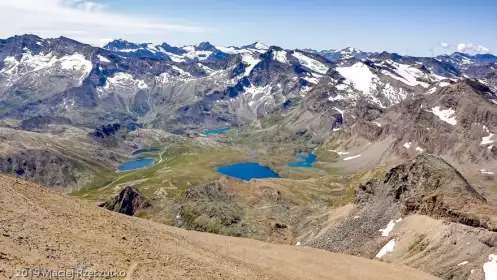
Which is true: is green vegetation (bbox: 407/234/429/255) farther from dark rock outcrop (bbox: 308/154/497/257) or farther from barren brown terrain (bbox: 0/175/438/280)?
barren brown terrain (bbox: 0/175/438/280)

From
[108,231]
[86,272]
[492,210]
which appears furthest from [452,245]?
[86,272]

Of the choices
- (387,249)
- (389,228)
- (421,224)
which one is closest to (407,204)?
(389,228)

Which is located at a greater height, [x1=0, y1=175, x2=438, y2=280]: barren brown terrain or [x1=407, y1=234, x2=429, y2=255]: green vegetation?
[x1=0, y1=175, x2=438, y2=280]: barren brown terrain

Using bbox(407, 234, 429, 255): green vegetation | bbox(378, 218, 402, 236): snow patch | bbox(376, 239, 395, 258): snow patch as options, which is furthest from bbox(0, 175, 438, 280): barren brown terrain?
bbox(378, 218, 402, 236): snow patch

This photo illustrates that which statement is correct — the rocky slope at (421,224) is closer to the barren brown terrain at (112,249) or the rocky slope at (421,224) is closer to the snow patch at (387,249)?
the snow patch at (387,249)

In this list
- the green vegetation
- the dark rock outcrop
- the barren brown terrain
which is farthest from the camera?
the dark rock outcrop

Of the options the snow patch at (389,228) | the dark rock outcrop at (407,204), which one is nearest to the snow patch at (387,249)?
the dark rock outcrop at (407,204)
